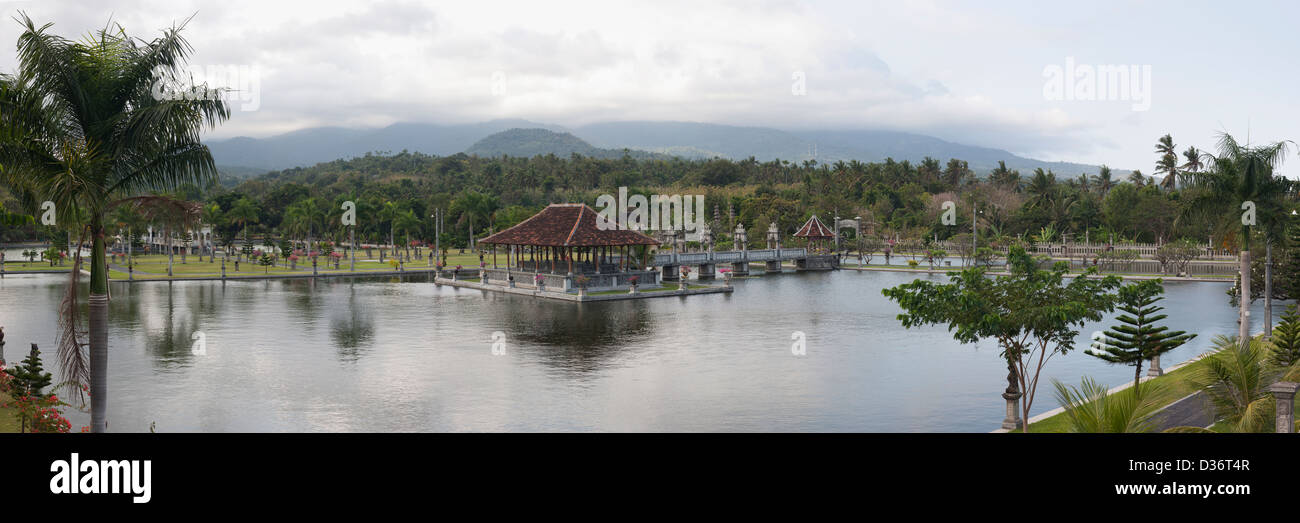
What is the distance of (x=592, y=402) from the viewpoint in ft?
78.3

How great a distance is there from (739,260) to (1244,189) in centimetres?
4708

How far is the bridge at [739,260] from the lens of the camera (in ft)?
221

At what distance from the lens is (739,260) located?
7350 cm

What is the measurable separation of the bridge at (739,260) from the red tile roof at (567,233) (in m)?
9.15

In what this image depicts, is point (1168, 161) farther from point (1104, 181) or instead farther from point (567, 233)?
point (567, 233)

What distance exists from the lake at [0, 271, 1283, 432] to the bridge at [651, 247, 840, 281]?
15.4 metres

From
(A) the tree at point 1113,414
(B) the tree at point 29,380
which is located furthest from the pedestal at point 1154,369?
(B) the tree at point 29,380

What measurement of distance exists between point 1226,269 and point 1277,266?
1253 inches

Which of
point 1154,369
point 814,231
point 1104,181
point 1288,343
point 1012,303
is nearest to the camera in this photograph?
point 1012,303

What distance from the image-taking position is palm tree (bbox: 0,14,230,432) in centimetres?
1390

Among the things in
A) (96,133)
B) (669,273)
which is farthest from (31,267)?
(96,133)

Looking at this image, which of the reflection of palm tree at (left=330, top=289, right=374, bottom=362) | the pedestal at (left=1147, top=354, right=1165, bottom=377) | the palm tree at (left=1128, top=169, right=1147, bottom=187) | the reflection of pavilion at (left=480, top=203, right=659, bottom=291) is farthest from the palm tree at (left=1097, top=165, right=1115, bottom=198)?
the reflection of palm tree at (left=330, top=289, right=374, bottom=362)

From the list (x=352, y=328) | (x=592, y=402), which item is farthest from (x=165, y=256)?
(x=592, y=402)

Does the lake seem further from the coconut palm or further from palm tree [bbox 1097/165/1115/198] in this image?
palm tree [bbox 1097/165/1115/198]
